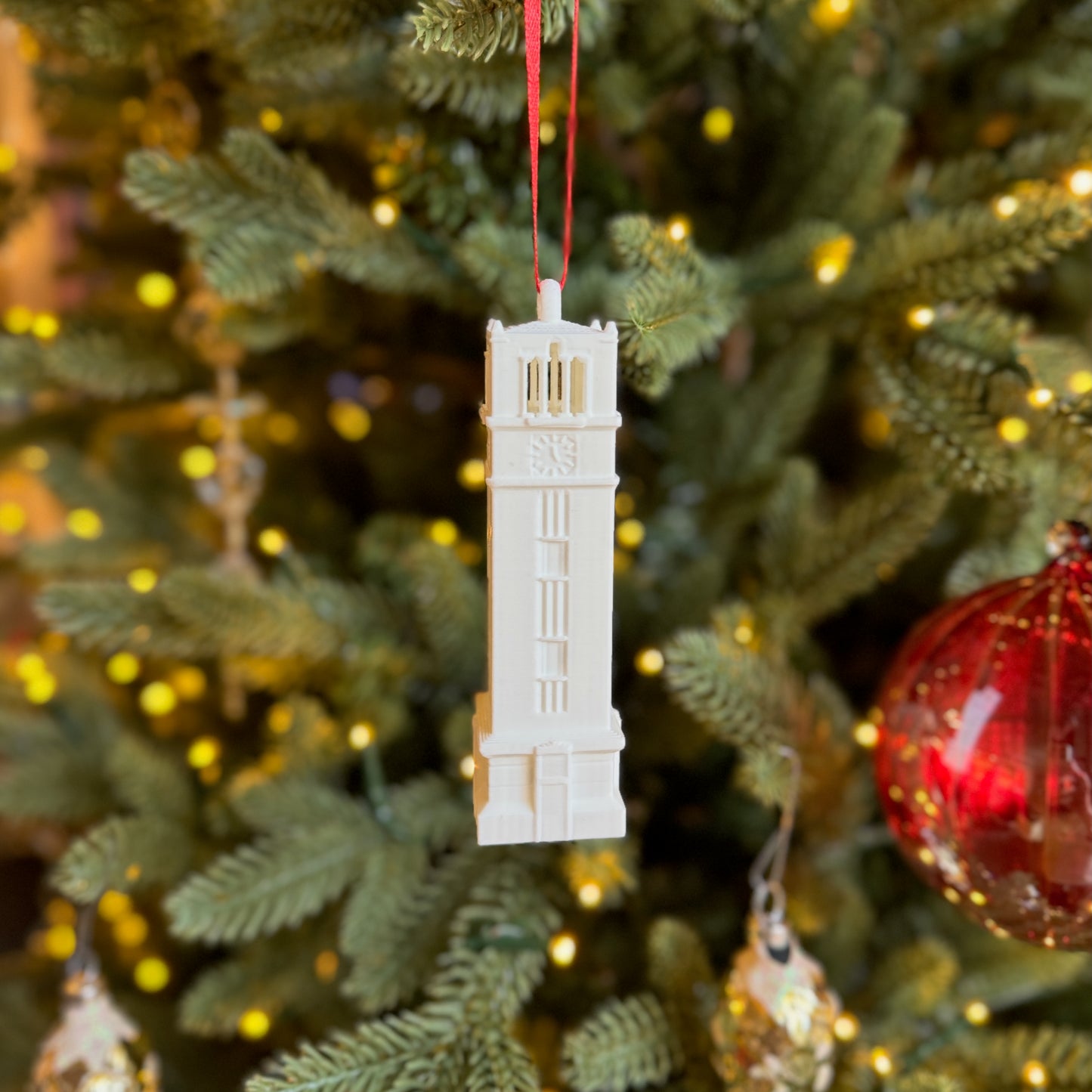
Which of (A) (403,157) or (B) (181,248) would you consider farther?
(B) (181,248)

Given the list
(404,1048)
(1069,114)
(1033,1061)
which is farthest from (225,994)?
(1069,114)

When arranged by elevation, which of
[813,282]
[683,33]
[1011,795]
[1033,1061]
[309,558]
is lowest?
Answer: [1033,1061]

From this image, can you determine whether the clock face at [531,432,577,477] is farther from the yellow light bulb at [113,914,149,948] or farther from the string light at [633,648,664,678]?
the yellow light bulb at [113,914,149,948]

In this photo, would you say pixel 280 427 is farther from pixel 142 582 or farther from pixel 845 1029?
pixel 845 1029

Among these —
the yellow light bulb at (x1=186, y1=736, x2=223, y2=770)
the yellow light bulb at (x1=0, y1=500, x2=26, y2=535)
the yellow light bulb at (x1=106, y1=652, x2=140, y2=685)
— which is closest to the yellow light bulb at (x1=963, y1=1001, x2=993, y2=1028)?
the yellow light bulb at (x1=186, y1=736, x2=223, y2=770)

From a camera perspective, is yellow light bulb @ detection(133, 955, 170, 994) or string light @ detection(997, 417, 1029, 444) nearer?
string light @ detection(997, 417, 1029, 444)

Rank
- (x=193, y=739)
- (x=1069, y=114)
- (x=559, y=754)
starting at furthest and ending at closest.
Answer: (x=193, y=739), (x=1069, y=114), (x=559, y=754)

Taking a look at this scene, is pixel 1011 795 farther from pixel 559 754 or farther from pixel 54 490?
pixel 54 490
